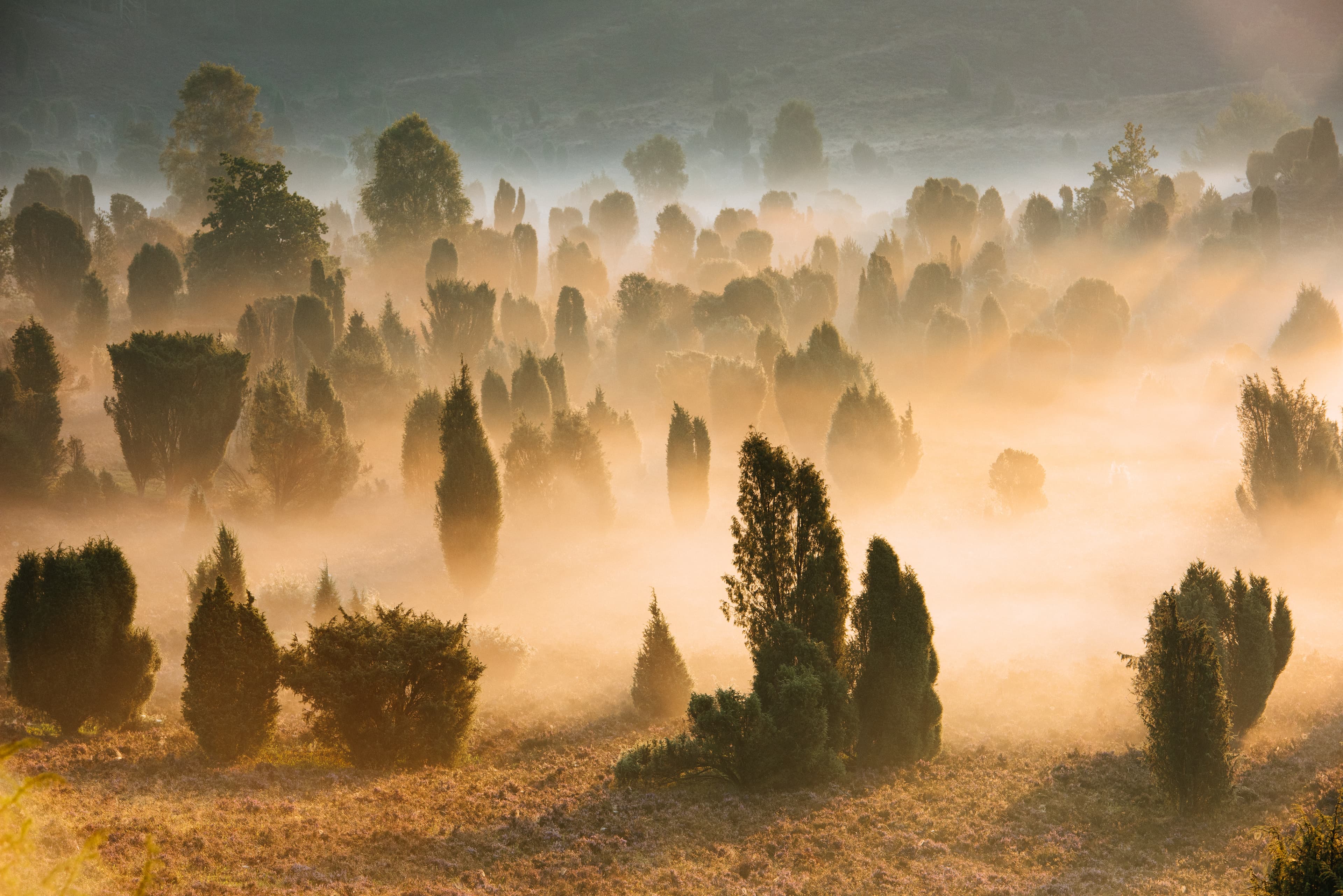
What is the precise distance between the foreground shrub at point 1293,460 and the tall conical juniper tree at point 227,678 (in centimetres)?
3814

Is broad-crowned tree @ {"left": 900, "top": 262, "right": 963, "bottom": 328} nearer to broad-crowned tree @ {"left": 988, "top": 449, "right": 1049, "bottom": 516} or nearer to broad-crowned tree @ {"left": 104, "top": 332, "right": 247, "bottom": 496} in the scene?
broad-crowned tree @ {"left": 988, "top": 449, "right": 1049, "bottom": 516}

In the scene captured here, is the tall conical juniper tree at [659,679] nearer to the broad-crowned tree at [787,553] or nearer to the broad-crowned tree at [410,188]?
the broad-crowned tree at [787,553]

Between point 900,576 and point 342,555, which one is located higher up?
point 342,555

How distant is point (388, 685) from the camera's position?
17.2 meters

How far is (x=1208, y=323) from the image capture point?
75.2 m

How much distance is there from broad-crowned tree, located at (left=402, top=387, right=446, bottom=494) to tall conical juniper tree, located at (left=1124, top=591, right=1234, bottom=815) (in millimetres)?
30011

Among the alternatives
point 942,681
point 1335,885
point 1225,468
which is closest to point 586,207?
point 1225,468

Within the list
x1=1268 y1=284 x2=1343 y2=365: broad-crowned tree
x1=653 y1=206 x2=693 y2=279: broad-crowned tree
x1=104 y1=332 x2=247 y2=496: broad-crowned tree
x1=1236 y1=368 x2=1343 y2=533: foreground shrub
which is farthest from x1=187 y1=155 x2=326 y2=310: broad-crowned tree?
x1=1268 y1=284 x2=1343 y2=365: broad-crowned tree

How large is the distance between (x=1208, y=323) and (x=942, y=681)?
66.6 metres

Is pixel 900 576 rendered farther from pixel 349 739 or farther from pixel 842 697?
pixel 349 739

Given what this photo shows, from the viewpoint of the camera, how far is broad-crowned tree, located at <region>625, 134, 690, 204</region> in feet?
433

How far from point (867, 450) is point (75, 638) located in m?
32.9

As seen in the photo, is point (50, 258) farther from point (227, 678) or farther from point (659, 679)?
point (659, 679)

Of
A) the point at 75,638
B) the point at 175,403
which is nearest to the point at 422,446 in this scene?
the point at 175,403
